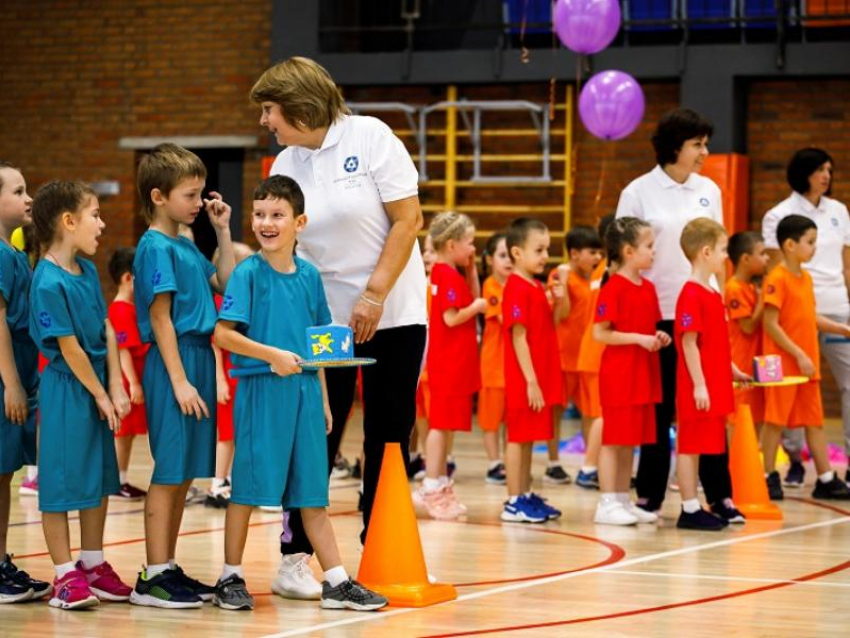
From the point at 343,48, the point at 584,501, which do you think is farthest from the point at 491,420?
the point at 343,48

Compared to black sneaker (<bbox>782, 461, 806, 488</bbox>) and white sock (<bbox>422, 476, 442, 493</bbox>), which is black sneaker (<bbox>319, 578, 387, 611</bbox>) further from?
black sneaker (<bbox>782, 461, 806, 488</bbox>)

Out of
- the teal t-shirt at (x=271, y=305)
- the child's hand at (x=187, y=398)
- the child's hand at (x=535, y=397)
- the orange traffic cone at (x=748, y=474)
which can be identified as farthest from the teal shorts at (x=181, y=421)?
the orange traffic cone at (x=748, y=474)

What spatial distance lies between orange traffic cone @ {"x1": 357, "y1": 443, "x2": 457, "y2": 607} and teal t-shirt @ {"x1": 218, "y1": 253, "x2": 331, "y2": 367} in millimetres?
430

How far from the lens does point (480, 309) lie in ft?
21.4

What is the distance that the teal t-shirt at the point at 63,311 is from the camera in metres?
3.99

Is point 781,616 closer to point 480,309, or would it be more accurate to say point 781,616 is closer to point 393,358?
point 393,358

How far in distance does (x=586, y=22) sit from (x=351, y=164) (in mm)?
5606

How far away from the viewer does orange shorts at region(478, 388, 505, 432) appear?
24.1ft

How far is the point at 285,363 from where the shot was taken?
153 inches

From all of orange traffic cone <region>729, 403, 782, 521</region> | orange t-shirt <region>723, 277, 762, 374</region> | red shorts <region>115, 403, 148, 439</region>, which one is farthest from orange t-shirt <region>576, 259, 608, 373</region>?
red shorts <region>115, 403, 148, 439</region>

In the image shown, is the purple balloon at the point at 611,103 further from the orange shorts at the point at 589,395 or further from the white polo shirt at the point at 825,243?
the orange shorts at the point at 589,395

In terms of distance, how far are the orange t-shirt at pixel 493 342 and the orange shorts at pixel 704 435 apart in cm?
166

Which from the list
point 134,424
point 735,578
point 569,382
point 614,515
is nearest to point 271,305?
point 735,578

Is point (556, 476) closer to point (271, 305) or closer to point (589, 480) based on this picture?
point (589, 480)
